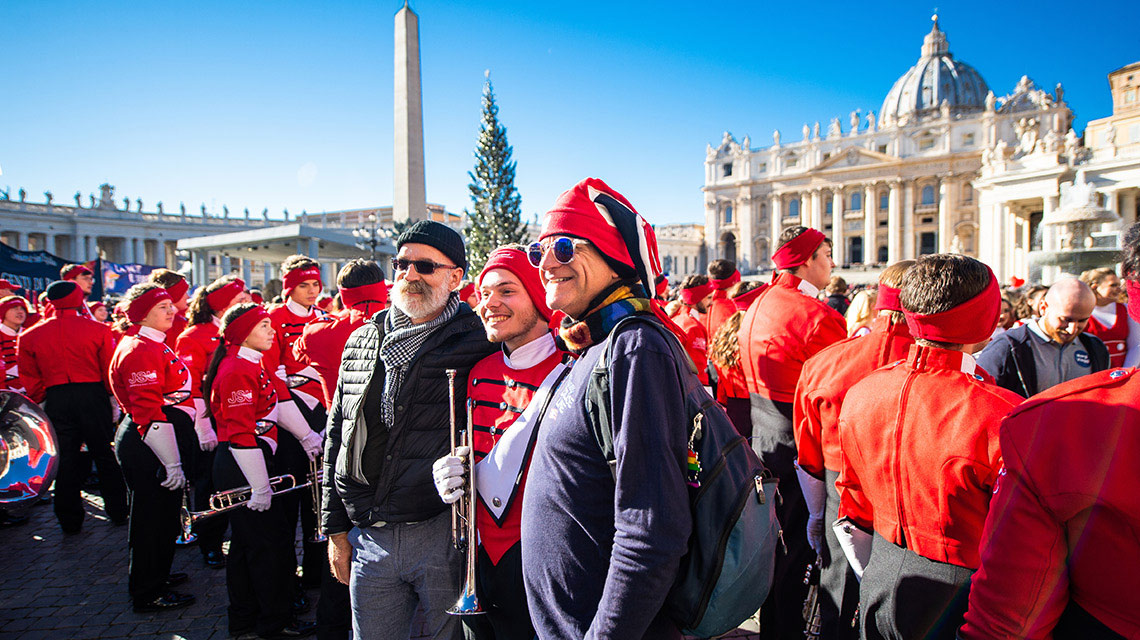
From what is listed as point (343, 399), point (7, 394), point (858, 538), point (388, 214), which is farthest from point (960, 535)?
point (388, 214)

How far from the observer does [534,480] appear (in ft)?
5.71

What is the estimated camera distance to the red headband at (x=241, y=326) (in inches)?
150

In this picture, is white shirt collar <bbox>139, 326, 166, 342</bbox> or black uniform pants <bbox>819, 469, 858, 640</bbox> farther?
white shirt collar <bbox>139, 326, 166, 342</bbox>

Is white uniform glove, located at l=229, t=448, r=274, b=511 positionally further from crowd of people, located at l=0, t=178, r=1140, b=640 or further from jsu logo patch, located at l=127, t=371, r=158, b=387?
jsu logo patch, located at l=127, t=371, r=158, b=387

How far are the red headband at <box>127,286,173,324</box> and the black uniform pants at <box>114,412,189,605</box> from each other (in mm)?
784

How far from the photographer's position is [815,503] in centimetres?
291

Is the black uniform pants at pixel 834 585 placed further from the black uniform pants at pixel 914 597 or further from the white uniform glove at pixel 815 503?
the black uniform pants at pixel 914 597

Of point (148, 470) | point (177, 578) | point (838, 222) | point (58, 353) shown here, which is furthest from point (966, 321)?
point (838, 222)

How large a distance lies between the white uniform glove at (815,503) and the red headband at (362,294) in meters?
2.87

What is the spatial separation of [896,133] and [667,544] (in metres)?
78.4

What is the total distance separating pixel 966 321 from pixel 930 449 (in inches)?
18.2

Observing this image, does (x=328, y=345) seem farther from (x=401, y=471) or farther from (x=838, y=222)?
(x=838, y=222)

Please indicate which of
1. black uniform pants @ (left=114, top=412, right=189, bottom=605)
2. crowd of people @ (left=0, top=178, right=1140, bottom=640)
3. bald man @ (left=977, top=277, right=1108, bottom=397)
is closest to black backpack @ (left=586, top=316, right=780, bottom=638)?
crowd of people @ (left=0, top=178, right=1140, bottom=640)

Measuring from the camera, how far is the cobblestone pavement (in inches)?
157
